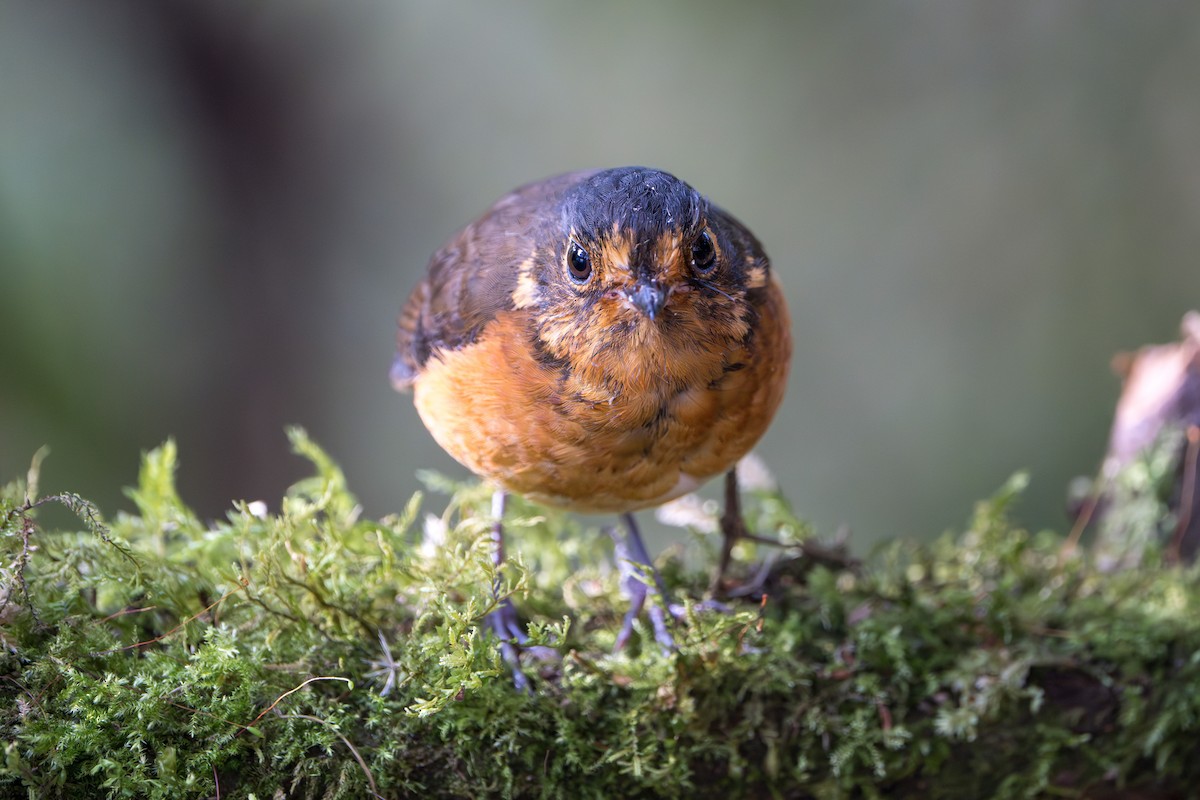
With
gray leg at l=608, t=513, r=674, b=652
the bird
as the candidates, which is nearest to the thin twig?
the bird

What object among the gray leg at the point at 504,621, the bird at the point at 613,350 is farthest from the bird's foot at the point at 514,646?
the bird at the point at 613,350

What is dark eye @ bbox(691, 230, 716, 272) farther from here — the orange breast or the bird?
the orange breast

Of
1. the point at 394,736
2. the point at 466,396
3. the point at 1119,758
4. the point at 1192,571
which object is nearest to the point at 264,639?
the point at 394,736

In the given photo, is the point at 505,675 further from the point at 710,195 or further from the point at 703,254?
the point at 710,195

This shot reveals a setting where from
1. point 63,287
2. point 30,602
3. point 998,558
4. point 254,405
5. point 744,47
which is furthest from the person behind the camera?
point 254,405

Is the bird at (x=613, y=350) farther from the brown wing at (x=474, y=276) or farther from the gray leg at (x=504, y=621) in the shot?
the gray leg at (x=504, y=621)

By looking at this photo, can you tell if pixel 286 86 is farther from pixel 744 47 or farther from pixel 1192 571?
pixel 1192 571
